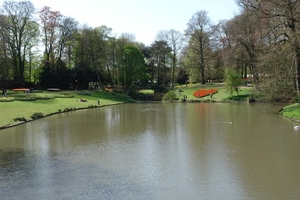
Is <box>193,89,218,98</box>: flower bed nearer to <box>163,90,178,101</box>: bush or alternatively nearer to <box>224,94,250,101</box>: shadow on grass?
<box>163,90,178,101</box>: bush

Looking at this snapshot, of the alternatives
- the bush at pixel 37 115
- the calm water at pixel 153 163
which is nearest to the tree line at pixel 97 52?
the bush at pixel 37 115

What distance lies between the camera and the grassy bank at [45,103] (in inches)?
1025

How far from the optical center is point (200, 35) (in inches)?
2176

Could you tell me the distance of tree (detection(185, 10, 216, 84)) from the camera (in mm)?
55188

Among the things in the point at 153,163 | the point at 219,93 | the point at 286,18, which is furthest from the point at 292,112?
the point at 219,93

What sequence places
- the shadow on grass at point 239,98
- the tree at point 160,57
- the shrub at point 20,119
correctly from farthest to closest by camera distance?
the tree at point 160,57 → the shadow on grass at point 239,98 → the shrub at point 20,119

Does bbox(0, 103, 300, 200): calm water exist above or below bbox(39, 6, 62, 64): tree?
below

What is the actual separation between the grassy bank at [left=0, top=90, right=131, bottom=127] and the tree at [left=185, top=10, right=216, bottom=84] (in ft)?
52.1

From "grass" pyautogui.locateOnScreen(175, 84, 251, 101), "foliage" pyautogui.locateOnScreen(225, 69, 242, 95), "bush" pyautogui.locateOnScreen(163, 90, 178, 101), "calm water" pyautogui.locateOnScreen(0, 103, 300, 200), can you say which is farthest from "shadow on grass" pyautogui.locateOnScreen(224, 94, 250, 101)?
"calm water" pyautogui.locateOnScreen(0, 103, 300, 200)

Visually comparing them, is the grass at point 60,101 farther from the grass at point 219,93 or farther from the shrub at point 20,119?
the shrub at point 20,119

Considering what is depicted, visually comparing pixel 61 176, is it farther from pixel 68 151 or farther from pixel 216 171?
pixel 216 171

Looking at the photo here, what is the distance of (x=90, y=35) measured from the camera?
54500 mm

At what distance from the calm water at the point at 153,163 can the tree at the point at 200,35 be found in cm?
3758

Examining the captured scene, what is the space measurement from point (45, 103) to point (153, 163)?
26.5 metres
